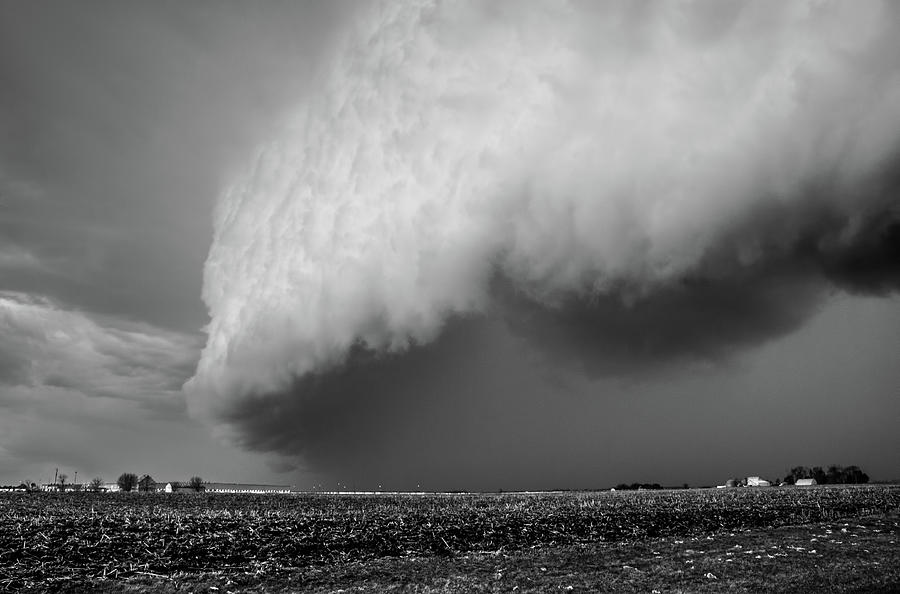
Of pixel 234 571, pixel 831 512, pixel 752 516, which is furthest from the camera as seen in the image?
pixel 831 512

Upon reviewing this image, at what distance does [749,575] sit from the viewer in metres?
23.5

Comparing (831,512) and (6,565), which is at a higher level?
(6,565)

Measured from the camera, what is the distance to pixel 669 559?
91.9 feet

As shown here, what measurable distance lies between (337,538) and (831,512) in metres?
52.6

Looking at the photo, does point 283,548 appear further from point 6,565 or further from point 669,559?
point 669,559

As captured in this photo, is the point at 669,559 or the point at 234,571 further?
the point at 669,559

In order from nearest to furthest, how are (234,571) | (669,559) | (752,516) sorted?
(234,571) < (669,559) < (752,516)

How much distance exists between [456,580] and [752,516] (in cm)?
4465

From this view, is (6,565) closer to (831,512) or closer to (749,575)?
(749,575)

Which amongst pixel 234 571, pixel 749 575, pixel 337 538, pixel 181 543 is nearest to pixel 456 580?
pixel 234 571

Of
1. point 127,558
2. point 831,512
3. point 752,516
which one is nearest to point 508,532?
point 127,558

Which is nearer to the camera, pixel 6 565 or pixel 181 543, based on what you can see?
pixel 6 565

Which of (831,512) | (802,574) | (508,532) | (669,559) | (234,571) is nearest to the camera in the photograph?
(802,574)

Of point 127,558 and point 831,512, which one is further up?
point 127,558
